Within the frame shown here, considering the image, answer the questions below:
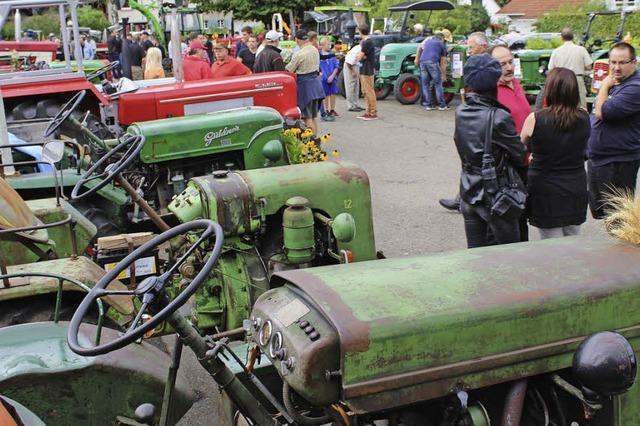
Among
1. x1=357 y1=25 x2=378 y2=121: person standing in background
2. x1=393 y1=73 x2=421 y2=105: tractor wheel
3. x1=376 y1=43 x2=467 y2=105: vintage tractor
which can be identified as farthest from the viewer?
x1=393 y1=73 x2=421 y2=105: tractor wheel

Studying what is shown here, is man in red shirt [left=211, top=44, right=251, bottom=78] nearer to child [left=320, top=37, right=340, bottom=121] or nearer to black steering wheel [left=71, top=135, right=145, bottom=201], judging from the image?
child [left=320, top=37, right=340, bottom=121]

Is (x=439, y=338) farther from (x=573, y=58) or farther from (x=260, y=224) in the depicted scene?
(x=573, y=58)

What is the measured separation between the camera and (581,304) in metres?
2.32

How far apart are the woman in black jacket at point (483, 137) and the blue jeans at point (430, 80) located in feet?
28.3

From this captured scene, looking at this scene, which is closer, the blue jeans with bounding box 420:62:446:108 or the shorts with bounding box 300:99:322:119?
the shorts with bounding box 300:99:322:119

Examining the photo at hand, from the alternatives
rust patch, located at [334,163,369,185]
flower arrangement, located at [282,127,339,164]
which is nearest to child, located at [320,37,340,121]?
flower arrangement, located at [282,127,339,164]

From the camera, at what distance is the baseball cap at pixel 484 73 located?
3.84m

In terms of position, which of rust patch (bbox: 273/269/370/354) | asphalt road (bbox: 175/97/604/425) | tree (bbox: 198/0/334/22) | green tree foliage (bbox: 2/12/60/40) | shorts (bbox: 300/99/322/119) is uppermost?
tree (bbox: 198/0/334/22)

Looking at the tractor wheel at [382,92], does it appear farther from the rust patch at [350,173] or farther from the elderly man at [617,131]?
the rust patch at [350,173]

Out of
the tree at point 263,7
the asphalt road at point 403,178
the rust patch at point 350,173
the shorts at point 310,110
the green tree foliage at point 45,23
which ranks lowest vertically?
the asphalt road at point 403,178

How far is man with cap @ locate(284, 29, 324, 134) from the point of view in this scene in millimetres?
10023

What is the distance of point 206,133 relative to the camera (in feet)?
21.0

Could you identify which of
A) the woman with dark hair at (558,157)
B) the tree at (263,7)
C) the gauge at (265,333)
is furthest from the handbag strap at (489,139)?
the tree at (263,7)

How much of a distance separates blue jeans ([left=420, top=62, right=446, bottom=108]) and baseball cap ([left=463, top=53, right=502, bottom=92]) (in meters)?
8.77
